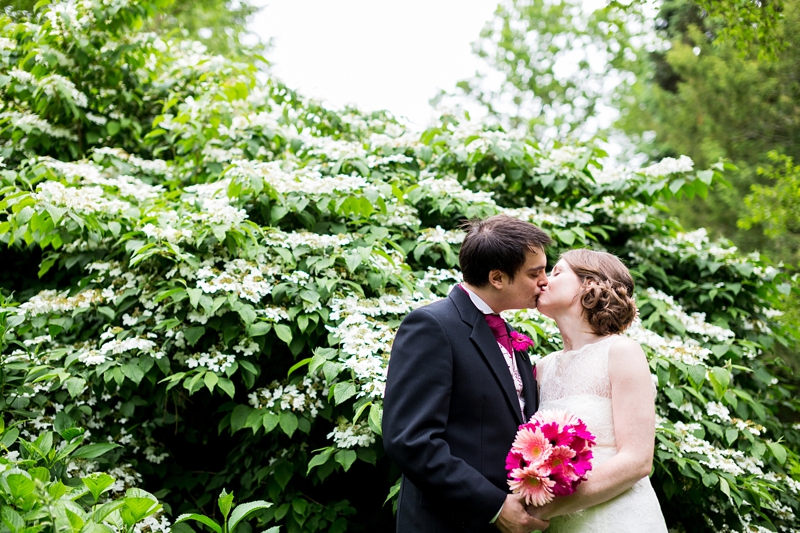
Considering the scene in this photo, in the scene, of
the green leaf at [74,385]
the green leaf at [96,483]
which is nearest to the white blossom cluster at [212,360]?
the green leaf at [74,385]

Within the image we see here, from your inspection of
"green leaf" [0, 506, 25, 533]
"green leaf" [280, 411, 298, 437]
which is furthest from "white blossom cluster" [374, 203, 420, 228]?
"green leaf" [0, 506, 25, 533]

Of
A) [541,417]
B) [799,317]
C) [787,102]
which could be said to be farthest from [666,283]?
[787,102]

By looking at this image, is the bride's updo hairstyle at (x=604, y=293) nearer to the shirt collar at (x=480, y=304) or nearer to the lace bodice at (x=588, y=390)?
the lace bodice at (x=588, y=390)

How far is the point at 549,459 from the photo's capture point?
5.58 ft

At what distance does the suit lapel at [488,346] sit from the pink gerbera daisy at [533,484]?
0.28 metres

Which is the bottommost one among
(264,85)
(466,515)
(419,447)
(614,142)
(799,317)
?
(614,142)

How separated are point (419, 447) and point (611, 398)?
2.44 feet

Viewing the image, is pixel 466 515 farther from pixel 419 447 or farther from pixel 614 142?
pixel 614 142

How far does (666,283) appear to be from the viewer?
13.8ft

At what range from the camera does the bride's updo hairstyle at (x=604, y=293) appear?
2145 millimetres

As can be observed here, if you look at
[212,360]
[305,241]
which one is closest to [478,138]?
[305,241]

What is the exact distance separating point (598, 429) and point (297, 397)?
4.76 feet

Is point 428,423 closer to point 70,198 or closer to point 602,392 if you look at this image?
point 602,392

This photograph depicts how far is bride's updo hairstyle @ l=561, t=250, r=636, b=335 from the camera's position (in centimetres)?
214
